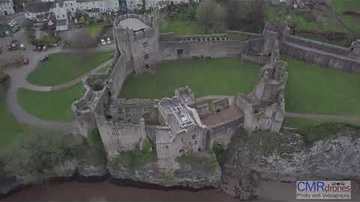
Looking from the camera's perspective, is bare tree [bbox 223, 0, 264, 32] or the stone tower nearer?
the stone tower

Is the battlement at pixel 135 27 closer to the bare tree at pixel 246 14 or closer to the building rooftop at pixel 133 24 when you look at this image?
the building rooftop at pixel 133 24

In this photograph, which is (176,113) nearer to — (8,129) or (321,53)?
(8,129)

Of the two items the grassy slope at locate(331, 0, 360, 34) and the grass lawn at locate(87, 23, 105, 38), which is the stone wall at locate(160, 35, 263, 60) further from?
the grassy slope at locate(331, 0, 360, 34)

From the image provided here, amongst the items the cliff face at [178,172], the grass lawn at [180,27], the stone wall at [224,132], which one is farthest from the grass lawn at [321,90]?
the grass lawn at [180,27]

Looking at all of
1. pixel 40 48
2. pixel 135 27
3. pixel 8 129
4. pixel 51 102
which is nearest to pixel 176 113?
pixel 135 27

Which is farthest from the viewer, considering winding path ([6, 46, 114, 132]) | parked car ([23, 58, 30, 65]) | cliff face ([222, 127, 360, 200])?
parked car ([23, 58, 30, 65])

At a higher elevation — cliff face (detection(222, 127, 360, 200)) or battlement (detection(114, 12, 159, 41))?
battlement (detection(114, 12, 159, 41))

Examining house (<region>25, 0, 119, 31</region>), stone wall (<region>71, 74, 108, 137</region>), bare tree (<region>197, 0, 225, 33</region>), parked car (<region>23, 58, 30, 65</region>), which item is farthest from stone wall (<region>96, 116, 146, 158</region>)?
house (<region>25, 0, 119, 31</region>)
